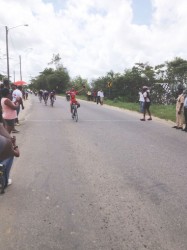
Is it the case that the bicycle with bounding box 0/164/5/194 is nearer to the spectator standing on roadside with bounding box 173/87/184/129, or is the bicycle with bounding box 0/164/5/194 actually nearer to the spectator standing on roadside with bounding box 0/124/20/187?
the spectator standing on roadside with bounding box 0/124/20/187

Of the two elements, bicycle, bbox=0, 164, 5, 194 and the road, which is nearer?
the road

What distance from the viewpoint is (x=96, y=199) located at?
18.9 feet

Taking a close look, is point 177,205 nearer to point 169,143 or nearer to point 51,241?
point 51,241

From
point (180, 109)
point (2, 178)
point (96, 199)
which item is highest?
point (180, 109)

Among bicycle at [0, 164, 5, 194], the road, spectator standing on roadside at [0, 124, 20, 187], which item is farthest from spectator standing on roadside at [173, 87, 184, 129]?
bicycle at [0, 164, 5, 194]

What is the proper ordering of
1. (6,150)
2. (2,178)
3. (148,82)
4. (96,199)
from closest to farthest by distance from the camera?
(96,199) < (2,178) < (6,150) < (148,82)

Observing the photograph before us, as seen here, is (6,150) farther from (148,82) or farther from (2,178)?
(148,82)

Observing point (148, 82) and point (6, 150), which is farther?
point (148, 82)

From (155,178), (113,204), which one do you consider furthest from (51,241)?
(155,178)

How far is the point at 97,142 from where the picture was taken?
37.4 ft

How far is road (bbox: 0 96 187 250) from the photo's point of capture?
14.2 feet

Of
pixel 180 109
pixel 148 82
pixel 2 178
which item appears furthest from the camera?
pixel 148 82

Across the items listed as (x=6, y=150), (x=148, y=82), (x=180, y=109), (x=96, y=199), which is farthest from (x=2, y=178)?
(x=148, y=82)

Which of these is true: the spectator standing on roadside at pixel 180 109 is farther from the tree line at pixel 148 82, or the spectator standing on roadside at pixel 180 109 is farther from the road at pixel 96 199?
the tree line at pixel 148 82
